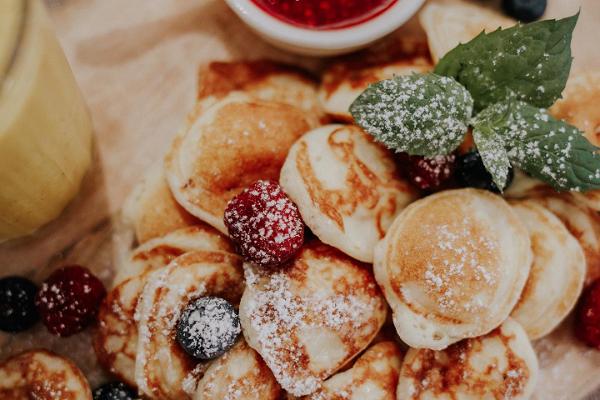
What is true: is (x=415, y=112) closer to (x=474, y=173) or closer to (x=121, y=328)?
(x=474, y=173)

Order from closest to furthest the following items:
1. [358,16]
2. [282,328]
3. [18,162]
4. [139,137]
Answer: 1. [18,162]
2. [282,328]
3. [358,16]
4. [139,137]

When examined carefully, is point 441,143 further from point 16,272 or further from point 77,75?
point 16,272

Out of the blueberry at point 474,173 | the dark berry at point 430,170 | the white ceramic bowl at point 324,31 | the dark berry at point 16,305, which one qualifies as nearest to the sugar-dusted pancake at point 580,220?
the blueberry at point 474,173

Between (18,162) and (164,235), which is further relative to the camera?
(164,235)

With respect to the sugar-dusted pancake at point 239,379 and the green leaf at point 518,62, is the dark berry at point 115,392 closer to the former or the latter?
the sugar-dusted pancake at point 239,379

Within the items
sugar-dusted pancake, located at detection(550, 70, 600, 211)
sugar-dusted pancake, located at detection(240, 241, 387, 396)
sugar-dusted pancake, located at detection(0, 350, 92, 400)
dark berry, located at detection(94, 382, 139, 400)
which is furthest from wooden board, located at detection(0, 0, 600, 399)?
sugar-dusted pancake, located at detection(240, 241, 387, 396)

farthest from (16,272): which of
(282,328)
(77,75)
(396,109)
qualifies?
(396,109)
